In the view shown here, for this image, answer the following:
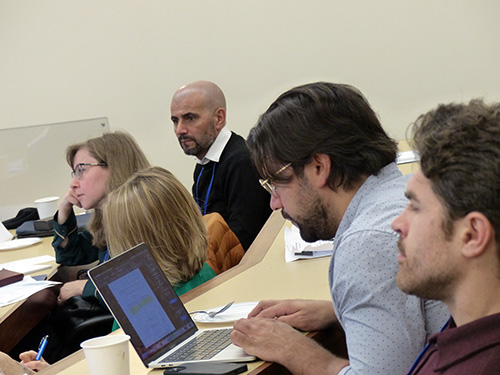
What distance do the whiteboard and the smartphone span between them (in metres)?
3.47

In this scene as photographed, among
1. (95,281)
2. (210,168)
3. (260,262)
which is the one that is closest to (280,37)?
(210,168)

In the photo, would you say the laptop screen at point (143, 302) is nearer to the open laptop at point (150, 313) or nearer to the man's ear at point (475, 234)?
the open laptop at point (150, 313)

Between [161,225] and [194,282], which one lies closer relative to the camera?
[161,225]

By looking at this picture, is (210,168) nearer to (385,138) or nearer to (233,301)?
(233,301)

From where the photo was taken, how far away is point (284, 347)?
5.03 feet

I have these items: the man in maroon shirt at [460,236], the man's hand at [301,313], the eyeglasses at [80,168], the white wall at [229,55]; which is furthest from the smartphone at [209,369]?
the white wall at [229,55]

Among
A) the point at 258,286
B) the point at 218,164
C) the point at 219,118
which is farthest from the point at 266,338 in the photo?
the point at 219,118

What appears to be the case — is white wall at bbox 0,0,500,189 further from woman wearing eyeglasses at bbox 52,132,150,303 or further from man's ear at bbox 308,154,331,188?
man's ear at bbox 308,154,331,188

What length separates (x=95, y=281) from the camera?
1.54 meters

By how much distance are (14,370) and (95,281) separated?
0.57 metres

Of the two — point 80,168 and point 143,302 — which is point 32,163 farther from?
point 143,302

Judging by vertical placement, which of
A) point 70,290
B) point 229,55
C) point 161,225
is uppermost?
point 229,55

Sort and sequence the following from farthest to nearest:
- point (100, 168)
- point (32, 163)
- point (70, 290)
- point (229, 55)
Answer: point (229, 55)
point (32, 163)
point (100, 168)
point (70, 290)

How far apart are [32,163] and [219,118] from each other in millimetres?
1433
